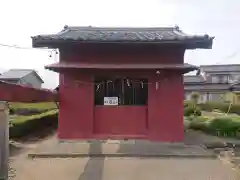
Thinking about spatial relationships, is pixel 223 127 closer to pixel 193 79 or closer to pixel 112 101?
pixel 112 101

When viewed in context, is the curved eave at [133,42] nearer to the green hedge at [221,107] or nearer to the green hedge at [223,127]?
the green hedge at [223,127]

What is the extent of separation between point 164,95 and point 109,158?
408cm

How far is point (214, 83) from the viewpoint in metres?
48.1

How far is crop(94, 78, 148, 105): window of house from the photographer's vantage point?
1351 cm

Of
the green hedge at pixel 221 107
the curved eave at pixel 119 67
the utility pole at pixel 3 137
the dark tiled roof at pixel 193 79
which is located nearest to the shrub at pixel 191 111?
the green hedge at pixel 221 107

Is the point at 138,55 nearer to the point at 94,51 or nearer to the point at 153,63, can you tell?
Answer: the point at 153,63

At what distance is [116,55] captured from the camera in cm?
1330

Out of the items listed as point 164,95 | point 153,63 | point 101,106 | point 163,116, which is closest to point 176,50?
point 153,63

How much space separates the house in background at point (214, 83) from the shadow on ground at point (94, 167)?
114 ft

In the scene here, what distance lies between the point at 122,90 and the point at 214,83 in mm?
37141

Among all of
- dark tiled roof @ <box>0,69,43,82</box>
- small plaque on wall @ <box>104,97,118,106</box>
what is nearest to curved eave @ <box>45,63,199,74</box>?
small plaque on wall @ <box>104,97,118,106</box>

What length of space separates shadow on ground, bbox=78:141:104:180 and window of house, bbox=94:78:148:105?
102 inches

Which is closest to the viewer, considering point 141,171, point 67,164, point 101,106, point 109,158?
point 141,171

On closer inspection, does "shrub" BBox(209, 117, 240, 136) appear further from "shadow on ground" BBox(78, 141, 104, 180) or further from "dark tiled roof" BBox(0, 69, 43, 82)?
"dark tiled roof" BBox(0, 69, 43, 82)
